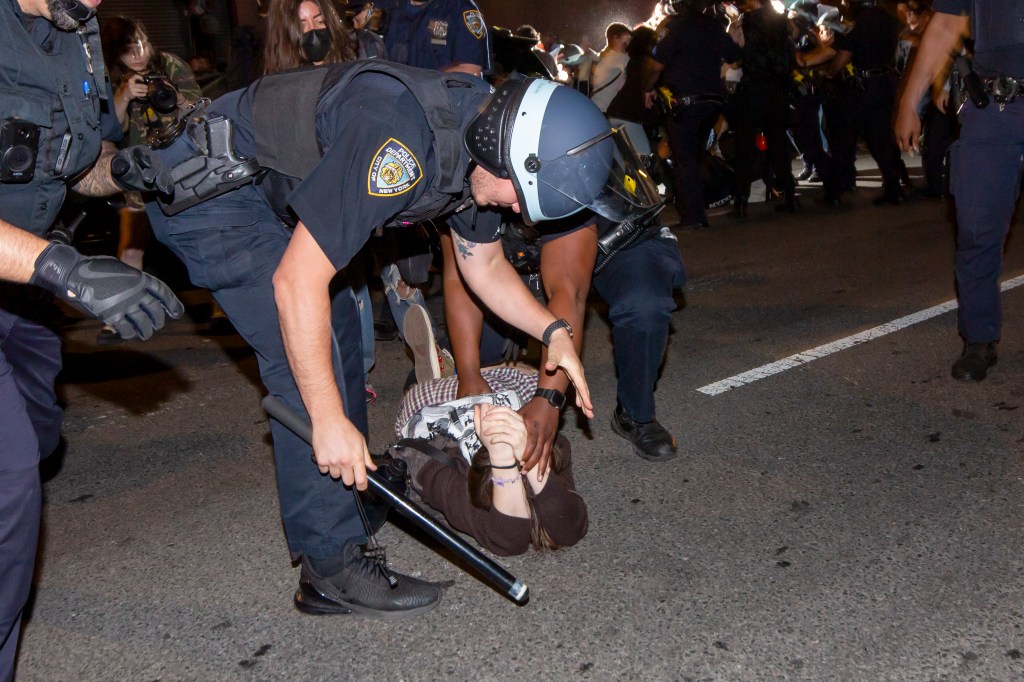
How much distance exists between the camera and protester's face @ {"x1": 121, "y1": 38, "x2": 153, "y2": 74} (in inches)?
219

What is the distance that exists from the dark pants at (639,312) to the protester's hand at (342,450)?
152 centimetres

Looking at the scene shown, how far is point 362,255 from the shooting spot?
3.02 metres

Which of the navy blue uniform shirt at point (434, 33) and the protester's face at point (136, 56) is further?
the protester's face at point (136, 56)

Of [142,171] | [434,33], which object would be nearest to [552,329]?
[142,171]

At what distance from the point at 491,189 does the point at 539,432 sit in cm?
86

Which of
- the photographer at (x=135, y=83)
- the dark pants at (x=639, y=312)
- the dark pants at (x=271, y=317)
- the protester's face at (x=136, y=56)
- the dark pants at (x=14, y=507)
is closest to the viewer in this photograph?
the dark pants at (x=14, y=507)

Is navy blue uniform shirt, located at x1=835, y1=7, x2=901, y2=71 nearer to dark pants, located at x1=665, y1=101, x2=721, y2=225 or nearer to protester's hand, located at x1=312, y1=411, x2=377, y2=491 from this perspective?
dark pants, located at x1=665, y1=101, x2=721, y2=225

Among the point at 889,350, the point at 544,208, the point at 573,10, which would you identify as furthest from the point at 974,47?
the point at 573,10

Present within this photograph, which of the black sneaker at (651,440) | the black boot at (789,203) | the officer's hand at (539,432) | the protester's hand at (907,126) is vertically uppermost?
the protester's hand at (907,126)

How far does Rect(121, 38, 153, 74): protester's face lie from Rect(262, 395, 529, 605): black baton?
377 cm

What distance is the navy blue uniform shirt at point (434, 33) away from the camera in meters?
5.10

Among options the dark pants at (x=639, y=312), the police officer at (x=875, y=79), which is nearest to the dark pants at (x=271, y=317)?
the dark pants at (x=639, y=312)

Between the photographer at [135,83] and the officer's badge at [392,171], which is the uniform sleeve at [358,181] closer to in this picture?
the officer's badge at [392,171]

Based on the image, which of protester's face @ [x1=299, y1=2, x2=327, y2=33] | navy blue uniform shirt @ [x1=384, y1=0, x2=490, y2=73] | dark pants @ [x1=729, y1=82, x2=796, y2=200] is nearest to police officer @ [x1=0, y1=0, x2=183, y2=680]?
protester's face @ [x1=299, y1=2, x2=327, y2=33]
